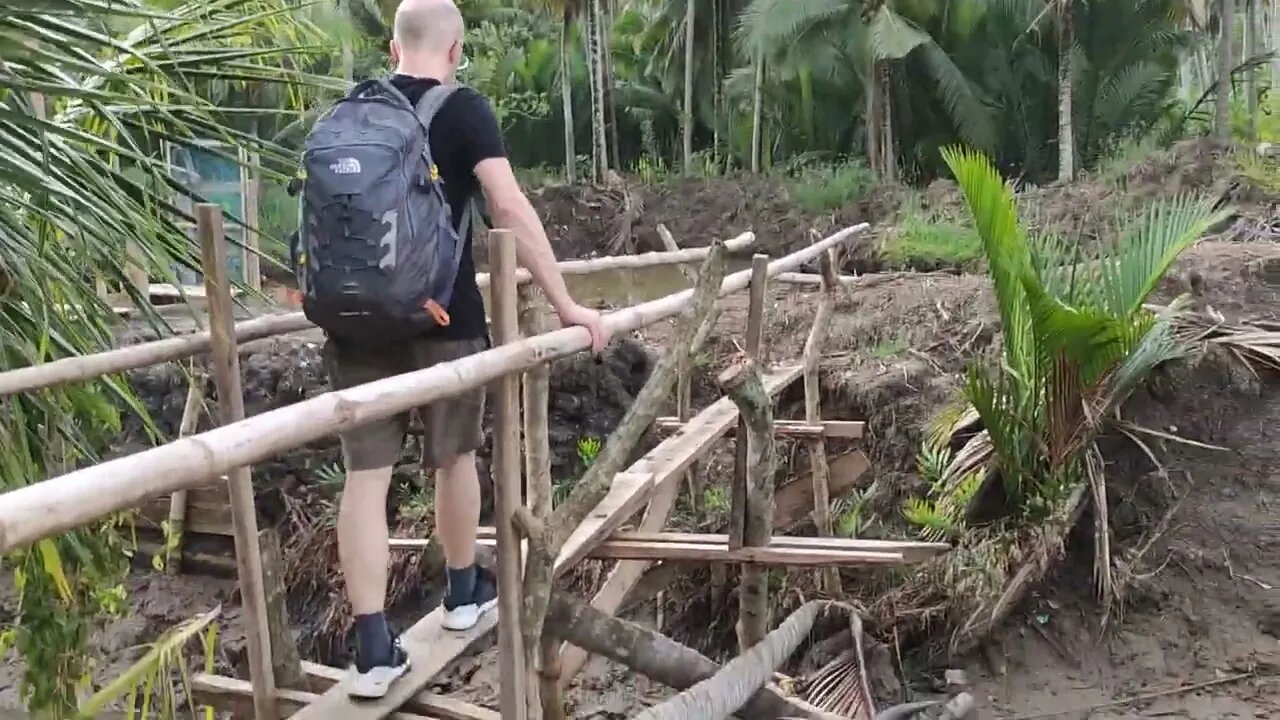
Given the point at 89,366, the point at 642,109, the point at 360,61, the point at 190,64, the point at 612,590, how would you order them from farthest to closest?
the point at 642,109, the point at 360,61, the point at 612,590, the point at 190,64, the point at 89,366

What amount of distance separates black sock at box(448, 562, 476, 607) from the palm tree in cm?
76

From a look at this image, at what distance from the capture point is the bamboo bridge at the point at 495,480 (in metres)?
1.35

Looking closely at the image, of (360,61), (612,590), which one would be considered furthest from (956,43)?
(612,590)

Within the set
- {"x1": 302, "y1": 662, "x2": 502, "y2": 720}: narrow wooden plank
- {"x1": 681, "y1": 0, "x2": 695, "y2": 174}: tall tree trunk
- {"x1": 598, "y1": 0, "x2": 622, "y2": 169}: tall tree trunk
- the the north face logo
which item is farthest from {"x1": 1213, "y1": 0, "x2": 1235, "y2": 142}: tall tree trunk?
the the north face logo

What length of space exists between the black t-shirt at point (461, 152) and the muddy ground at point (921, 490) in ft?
6.40

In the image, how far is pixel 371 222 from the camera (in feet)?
7.20

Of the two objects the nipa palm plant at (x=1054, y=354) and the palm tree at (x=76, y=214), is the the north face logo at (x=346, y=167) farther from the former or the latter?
the nipa palm plant at (x=1054, y=354)

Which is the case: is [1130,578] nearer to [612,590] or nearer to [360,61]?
[612,590]

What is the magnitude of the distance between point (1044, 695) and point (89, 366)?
4227 millimetres

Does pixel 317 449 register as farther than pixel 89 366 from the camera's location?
Yes

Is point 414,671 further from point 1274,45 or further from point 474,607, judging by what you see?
point 1274,45

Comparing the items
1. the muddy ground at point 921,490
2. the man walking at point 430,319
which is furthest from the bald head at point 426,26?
the muddy ground at point 921,490

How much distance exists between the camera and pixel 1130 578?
5.34m

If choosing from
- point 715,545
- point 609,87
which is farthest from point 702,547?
point 609,87
